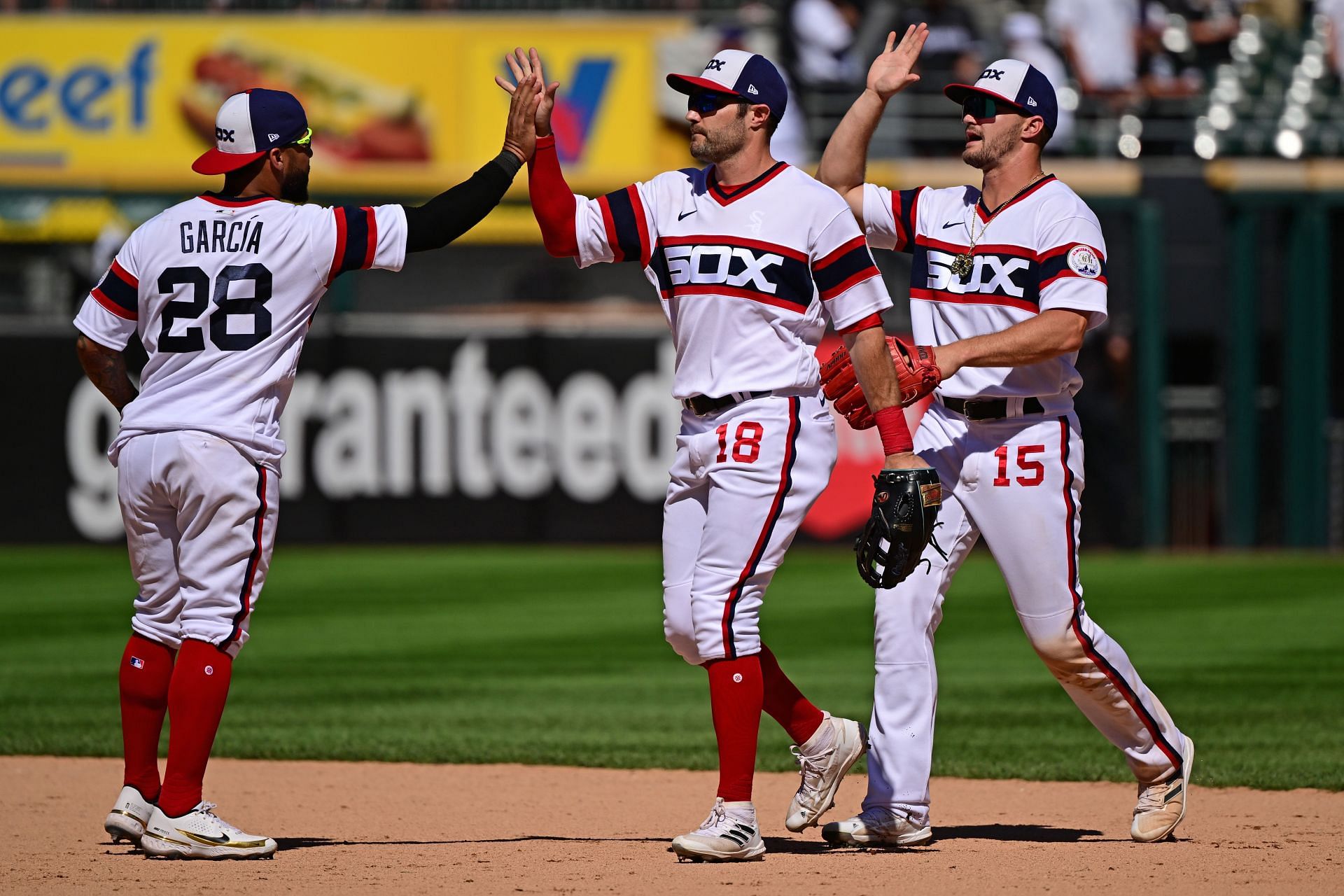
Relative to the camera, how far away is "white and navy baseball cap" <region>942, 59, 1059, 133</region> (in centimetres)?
567

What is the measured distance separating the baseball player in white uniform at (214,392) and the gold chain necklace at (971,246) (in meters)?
1.28

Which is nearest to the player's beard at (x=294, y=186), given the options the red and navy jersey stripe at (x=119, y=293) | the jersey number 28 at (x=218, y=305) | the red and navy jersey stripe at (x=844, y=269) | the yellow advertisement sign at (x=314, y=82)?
the jersey number 28 at (x=218, y=305)

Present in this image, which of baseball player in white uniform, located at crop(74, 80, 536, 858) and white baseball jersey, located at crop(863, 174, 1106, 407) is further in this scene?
white baseball jersey, located at crop(863, 174, 1106, 407)

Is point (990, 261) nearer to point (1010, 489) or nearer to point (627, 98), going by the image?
point (1010, 489)

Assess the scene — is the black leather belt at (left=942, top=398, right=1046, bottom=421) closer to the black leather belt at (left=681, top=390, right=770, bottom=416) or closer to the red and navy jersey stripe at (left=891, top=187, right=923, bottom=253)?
the red and navy jersey stripe at (left=891, top=187, right=923, bottom=253)

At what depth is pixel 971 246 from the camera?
5684 millimetres

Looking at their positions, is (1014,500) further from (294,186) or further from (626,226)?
(294,186)

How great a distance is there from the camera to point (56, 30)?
2052 centimetres

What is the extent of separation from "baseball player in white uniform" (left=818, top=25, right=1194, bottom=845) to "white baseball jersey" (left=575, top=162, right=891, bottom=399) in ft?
1.31

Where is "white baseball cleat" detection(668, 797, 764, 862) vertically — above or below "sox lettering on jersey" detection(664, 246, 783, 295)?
below

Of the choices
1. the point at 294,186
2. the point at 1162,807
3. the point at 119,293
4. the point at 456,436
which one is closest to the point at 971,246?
the point at 1162,807

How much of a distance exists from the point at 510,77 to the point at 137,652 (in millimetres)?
14112

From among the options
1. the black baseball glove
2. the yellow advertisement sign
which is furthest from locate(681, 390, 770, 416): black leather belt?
the yellow advertisement sign

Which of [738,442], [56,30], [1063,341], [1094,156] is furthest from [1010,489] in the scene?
[56,30]
